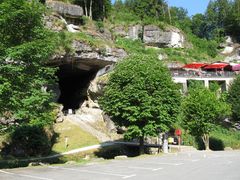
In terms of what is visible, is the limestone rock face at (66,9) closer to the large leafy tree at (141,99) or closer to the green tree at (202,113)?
the green tree at (202,113)

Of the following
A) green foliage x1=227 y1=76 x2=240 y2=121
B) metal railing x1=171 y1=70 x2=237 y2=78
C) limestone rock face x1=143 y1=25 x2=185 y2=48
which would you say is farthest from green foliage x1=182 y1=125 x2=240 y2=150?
limestone rock face x1=143 y1=25 x2=185 y2=48

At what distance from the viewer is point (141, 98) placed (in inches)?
1198

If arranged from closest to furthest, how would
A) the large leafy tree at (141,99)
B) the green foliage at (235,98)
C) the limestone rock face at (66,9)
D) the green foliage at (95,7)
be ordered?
the large leafy tree at (141,99), the green foliage at (235,98), the limestone rock face at (66,9), the green foliage at (95,7)

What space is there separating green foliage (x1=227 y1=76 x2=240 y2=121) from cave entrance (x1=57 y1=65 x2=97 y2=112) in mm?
18282

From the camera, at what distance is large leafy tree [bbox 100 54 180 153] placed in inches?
1195

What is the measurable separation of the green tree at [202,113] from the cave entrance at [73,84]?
1461 centimetres

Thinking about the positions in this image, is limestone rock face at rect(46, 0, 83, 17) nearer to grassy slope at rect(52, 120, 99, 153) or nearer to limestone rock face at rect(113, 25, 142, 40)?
limestone rock face at rect(113, 25, 142, 40)

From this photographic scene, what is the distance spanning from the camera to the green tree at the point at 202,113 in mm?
39125

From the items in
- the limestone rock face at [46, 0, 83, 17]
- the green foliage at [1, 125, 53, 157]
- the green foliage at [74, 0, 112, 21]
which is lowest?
the green foliage at [1, 125, 53, 157]

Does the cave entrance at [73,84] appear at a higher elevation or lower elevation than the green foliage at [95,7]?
lower

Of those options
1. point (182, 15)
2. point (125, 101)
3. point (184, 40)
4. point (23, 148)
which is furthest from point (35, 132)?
point (182, 15)

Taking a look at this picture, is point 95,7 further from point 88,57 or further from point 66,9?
point 88,57

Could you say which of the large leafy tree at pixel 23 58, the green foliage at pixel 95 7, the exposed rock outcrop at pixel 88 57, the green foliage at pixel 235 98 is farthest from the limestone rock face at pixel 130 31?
the large leafy tree at pixel 23 58

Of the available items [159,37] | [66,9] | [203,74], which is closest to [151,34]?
[159,37]
